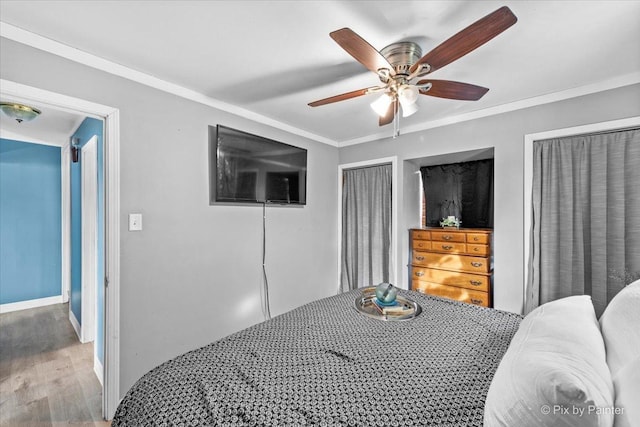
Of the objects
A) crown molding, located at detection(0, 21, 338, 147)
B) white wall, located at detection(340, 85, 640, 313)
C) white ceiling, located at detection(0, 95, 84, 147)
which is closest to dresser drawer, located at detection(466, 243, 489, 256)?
white wall, located at detection(340, 85, 640, 313)

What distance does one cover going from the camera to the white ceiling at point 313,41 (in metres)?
1.40

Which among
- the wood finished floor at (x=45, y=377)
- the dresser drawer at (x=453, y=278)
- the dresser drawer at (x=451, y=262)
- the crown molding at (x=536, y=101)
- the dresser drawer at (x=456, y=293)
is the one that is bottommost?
the wood finished floor at (x=45, y=377)

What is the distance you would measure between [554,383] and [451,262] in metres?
2.51

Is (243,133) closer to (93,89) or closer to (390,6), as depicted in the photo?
(93,89)

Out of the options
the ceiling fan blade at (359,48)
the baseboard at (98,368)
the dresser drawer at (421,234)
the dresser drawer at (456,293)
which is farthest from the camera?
the dresser drawer at (421,234)

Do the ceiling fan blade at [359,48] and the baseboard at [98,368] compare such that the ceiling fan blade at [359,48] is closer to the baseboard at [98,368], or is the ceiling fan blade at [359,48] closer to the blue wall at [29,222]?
the baseboard at [98,368]

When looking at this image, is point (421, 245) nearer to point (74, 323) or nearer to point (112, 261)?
point (112, 261)

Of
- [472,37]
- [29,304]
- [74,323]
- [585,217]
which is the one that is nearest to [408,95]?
[472,37]

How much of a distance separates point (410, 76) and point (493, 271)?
2128mm

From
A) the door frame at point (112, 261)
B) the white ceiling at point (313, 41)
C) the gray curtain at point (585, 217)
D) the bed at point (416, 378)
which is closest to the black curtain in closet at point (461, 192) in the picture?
the gray curtain at point (585, 217)

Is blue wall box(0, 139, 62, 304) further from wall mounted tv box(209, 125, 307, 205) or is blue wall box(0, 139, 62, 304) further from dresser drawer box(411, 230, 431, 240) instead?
dresser drawer box(411, 230, 431, 240)

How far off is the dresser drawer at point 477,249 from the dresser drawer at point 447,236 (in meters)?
0.10

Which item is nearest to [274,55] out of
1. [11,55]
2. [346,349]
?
[11,55]

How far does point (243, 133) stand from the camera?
2605 millimetres
